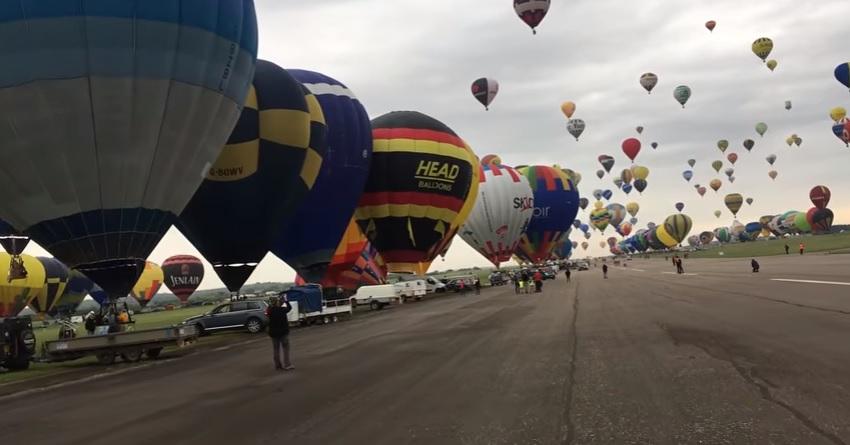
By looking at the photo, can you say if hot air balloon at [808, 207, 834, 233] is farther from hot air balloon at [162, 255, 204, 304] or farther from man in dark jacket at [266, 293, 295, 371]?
man in dark jacket at [266, 293, 295, 371]

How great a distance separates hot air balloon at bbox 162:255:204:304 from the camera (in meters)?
80.9

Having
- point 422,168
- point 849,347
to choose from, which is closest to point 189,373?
Answer: point 849,347

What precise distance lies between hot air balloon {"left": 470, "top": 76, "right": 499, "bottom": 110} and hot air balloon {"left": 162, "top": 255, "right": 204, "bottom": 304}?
45993mm

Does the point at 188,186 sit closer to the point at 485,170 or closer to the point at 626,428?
the point at 626,428

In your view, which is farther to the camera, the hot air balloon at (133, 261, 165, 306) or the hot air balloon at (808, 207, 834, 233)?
the hot air balloon at (808, 207, 834, 233)

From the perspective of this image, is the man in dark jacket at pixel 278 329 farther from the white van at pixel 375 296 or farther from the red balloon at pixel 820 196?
the red balloon at pixel 820 196

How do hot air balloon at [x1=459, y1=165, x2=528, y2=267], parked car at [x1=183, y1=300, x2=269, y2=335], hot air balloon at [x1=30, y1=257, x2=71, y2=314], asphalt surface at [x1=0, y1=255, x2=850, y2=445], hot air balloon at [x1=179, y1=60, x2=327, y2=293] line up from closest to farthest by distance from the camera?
asphalt surface at [x1=0, y1=255, x2=850, y2=445] → hot air balloon at [x1=179, y1=60, x2=327, y2=293] → parked car at [x1=183, y1=300, x2=269, y2=335] → hot air balloon at [x1=459, y1=165, x2=528, y2=267] → hot air balloon at [x1=30, y1=257, x2=71, y2=314]

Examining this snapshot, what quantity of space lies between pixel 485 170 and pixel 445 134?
87.8ft

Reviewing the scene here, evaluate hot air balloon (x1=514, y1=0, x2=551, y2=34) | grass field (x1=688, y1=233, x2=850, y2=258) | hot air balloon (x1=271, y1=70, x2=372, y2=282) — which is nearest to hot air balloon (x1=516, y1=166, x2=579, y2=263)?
grass field (x1=688, y1=233, x2=850, y2=258)

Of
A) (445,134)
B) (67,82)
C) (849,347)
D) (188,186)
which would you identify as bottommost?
(849,347)

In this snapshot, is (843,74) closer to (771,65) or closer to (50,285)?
(771,65)

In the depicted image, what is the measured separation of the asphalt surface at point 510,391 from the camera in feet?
22.8

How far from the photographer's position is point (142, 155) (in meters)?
18.8

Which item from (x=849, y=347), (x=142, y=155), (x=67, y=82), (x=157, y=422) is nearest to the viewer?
(x=157, y=422)
